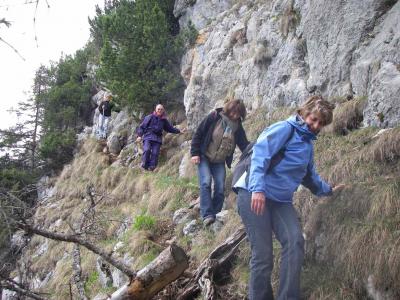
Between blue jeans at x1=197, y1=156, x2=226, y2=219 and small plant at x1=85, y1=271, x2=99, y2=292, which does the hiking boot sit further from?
small plant at x1=85, y1=271, x2=99, y2=292

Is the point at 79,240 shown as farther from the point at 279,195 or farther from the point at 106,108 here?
the point at 106,108

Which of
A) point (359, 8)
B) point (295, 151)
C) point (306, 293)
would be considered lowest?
point (306, 293)

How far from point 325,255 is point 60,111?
62.0ft

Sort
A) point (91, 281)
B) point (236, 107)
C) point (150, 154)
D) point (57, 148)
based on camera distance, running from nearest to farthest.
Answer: point (236, 107) → point (91, 281) → point (150, 154) → point (57, 148)

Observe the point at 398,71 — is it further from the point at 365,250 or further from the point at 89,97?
the point at 89,97

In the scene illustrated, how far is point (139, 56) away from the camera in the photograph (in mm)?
13969

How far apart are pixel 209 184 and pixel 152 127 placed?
4.94 m

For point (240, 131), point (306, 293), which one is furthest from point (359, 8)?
point (306, 293)

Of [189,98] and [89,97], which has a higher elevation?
[89,97]

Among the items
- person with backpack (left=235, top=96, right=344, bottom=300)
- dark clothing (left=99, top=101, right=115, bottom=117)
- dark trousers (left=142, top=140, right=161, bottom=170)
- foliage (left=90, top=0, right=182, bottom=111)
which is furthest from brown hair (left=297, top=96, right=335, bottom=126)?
dark clothing (left=99, top=101, right=115, bottom=117)

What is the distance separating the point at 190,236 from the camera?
7152mm

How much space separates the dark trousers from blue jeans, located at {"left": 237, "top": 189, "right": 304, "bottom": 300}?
7791 millimetres

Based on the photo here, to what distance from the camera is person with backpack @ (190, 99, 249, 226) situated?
6812 millimetres

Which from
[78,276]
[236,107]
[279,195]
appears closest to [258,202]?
[279,195]
